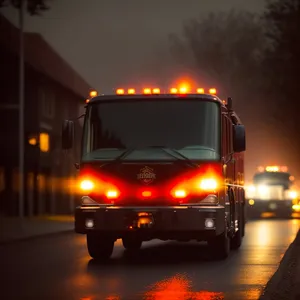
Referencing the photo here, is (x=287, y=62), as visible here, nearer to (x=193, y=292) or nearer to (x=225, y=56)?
(x=225, y=56)

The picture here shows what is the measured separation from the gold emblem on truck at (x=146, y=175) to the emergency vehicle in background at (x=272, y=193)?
32322mm

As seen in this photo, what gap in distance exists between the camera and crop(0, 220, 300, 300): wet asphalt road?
14273mm

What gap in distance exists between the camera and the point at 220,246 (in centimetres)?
2022

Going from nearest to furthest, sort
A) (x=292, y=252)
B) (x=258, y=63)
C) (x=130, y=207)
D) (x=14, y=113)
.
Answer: (x=130, y=207)
(x=292, y=252)
(x=14, y=113)
(x=258, y=63)

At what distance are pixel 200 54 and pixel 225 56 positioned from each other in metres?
1.59

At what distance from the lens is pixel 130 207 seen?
61.7 ft

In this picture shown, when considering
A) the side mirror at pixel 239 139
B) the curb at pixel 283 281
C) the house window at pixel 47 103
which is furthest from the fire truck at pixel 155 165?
the house window at pixel 47 103

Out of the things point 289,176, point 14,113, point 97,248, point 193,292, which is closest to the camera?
point 193,292

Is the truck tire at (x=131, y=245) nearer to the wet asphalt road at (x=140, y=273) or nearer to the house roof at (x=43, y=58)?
the wet asphalt road at (x=140, y=273)

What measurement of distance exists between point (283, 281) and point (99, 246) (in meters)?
5.65

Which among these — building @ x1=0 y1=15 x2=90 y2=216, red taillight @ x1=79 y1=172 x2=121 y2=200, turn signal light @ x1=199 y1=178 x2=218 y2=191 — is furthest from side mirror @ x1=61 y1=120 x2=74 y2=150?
building @ x1=0 y1=15 x2=90 y2=216

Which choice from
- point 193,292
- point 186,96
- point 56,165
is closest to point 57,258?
point 186,96

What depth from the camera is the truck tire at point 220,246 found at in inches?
790

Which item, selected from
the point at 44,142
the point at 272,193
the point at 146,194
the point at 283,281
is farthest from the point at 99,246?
the point at 272,193
